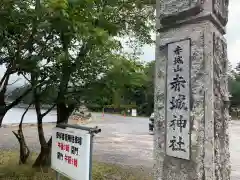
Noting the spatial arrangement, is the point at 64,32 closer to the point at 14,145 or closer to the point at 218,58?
the point at 218,58

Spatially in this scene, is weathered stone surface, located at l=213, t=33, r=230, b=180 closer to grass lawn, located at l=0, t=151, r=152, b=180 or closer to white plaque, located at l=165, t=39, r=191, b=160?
white plaque, located at l=165, t=39, r=191, b=160

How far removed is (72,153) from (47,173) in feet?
9.07

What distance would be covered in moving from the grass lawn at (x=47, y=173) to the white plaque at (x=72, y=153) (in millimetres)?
1989

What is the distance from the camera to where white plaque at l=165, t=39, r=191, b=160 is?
8.29 feet

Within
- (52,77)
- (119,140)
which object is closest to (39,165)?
(52,77)

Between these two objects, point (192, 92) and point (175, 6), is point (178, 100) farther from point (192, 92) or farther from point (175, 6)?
point (175, 6)

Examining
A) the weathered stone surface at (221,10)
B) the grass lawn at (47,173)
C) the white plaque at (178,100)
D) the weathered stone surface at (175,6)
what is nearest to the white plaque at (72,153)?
the white plaque at (178,100)

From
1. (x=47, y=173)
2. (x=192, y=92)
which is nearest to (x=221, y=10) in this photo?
(x=192, y=92)

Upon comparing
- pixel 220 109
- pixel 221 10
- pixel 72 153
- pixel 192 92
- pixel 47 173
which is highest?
pixel 221 10

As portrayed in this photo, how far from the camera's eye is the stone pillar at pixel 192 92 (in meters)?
2.44

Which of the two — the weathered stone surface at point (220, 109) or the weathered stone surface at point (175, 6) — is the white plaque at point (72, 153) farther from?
the weathered stone surface at point (175, 6)

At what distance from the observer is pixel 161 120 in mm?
2734

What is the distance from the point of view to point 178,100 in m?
2.60

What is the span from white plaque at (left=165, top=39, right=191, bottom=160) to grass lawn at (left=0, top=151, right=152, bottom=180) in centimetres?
356
